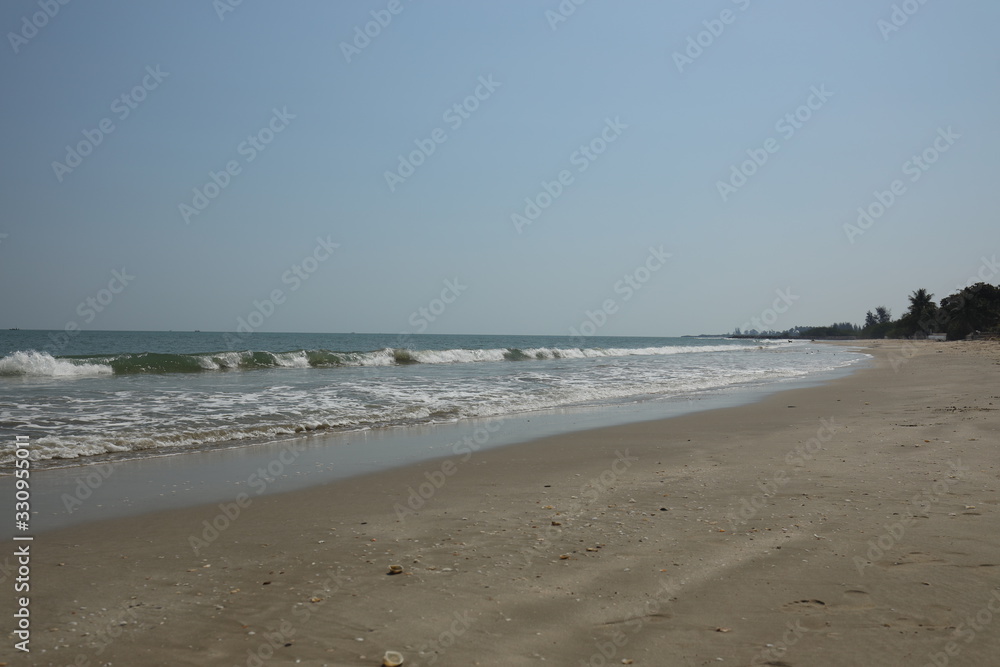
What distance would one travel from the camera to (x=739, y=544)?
424cm

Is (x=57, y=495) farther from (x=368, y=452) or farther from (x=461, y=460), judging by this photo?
(x=461, y=460)

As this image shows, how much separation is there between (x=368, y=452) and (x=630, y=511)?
→ 14.5 feet

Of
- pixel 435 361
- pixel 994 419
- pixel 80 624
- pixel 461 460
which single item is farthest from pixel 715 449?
pixel 435 361

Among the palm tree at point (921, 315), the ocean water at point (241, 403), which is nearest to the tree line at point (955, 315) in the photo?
the palm tree at point (921, 315)

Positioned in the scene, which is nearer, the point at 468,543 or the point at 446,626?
the point at 446,626

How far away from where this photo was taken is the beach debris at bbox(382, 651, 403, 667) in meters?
2.75
